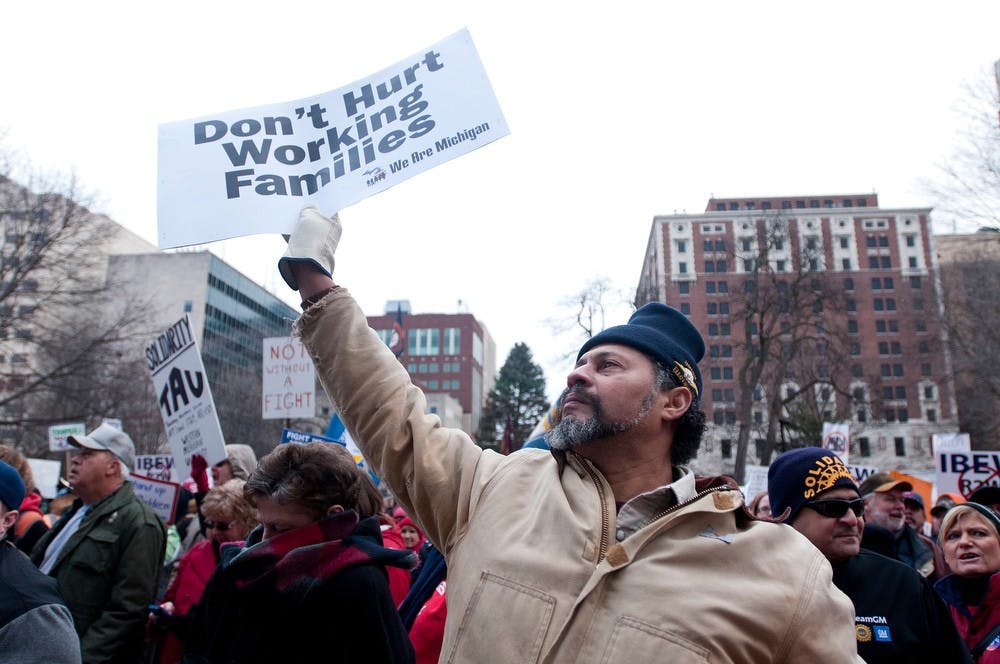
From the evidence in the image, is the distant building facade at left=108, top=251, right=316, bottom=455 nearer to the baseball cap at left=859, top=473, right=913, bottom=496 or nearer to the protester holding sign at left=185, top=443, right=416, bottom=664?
the baseball cap at left=859, top=473, right=913, bottom=496

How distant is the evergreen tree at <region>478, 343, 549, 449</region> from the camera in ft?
276

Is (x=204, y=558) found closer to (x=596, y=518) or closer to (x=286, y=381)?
(x=596, y=518)

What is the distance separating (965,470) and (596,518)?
1080 centimetres

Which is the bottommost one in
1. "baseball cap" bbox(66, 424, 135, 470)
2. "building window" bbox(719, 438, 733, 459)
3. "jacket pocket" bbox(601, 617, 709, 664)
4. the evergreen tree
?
"building window" bbox(719, 438, 733, 459)

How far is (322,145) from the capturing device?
9.95 ft

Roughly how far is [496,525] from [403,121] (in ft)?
5.65

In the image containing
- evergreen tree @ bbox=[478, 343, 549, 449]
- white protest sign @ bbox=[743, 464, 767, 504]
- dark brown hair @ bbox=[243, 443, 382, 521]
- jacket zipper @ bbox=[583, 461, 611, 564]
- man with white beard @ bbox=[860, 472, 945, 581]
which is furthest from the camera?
evergreen tree @ bbox=[478, 343, 549, 449]

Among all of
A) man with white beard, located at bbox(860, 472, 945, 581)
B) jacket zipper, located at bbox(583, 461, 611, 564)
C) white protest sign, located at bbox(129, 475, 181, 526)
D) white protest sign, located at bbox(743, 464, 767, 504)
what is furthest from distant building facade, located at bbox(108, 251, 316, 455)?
jacket zipper, located at bbox(583, 461, 611, 564)

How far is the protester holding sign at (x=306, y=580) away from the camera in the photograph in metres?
2.79

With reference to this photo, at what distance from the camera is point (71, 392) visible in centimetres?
2436

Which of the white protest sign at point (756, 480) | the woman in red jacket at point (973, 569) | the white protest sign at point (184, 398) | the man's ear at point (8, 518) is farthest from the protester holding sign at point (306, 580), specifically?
the white protest sign at point (756, 480)

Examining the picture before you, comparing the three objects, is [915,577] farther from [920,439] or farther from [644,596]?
[920,439]

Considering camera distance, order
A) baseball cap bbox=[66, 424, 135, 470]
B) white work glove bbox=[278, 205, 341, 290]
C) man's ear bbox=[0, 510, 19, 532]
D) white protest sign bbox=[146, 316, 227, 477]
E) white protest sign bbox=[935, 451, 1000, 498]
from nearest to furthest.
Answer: white work glove bbox=[278, 205, 341, 290] < man's ear bbox=[0, 510, 19, 532] < baseball cap bbox=[66, 424, 135, 470] < white protest sign bbox=[146, 316, 227, 477] < white protest sign bbox=[935, 451, 1000, 498]

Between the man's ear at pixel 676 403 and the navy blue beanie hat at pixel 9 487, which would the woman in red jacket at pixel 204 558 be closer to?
the navy blue beanie hat at pixel 9 487
